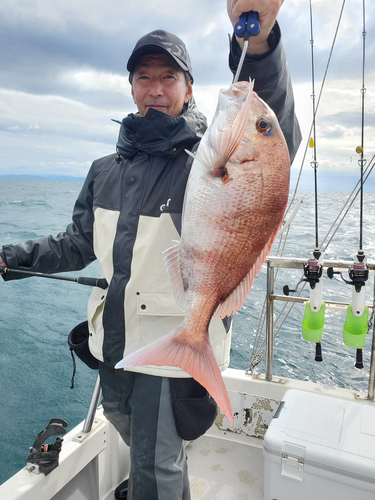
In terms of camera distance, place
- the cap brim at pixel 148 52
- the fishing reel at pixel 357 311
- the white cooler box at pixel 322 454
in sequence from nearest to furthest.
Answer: the cap brim at pixel 148 52
the white cooler box at pixel 322 454
the fishing reel at pixel 357 311

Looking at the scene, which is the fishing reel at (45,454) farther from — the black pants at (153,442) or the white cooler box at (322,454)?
the white cooler box at (322,454)

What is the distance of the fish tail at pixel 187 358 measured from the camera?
1.13m

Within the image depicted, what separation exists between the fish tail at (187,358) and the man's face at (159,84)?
110 centimetres

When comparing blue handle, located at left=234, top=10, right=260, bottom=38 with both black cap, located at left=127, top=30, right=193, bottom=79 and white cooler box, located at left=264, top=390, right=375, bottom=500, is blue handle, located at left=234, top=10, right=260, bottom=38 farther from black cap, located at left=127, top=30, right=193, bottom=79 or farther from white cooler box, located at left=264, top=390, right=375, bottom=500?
white cooler box, located at left=264, top=390, right=375, bottom=500

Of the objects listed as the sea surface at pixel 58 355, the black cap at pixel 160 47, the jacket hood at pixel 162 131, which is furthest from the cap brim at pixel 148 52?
the sea surface at pixel 58 355

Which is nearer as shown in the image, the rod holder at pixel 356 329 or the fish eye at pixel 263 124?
the fish eye at pixel 263 124

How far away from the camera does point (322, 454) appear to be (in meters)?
1.80

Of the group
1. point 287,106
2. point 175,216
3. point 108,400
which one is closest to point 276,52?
point 287,106

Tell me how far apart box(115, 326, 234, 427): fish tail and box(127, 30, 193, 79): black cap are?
3.99 feet

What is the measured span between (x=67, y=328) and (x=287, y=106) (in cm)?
673

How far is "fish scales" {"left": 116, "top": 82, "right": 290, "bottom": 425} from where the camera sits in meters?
1.15

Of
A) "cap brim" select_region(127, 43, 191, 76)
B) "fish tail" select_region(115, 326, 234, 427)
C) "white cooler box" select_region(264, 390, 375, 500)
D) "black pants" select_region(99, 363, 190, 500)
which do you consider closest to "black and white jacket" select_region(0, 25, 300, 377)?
"black pants" select_region(99, 363, 190, 500)

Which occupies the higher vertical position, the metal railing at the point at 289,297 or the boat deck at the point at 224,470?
the metal railing at the point at 289,297

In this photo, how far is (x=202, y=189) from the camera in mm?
1185
